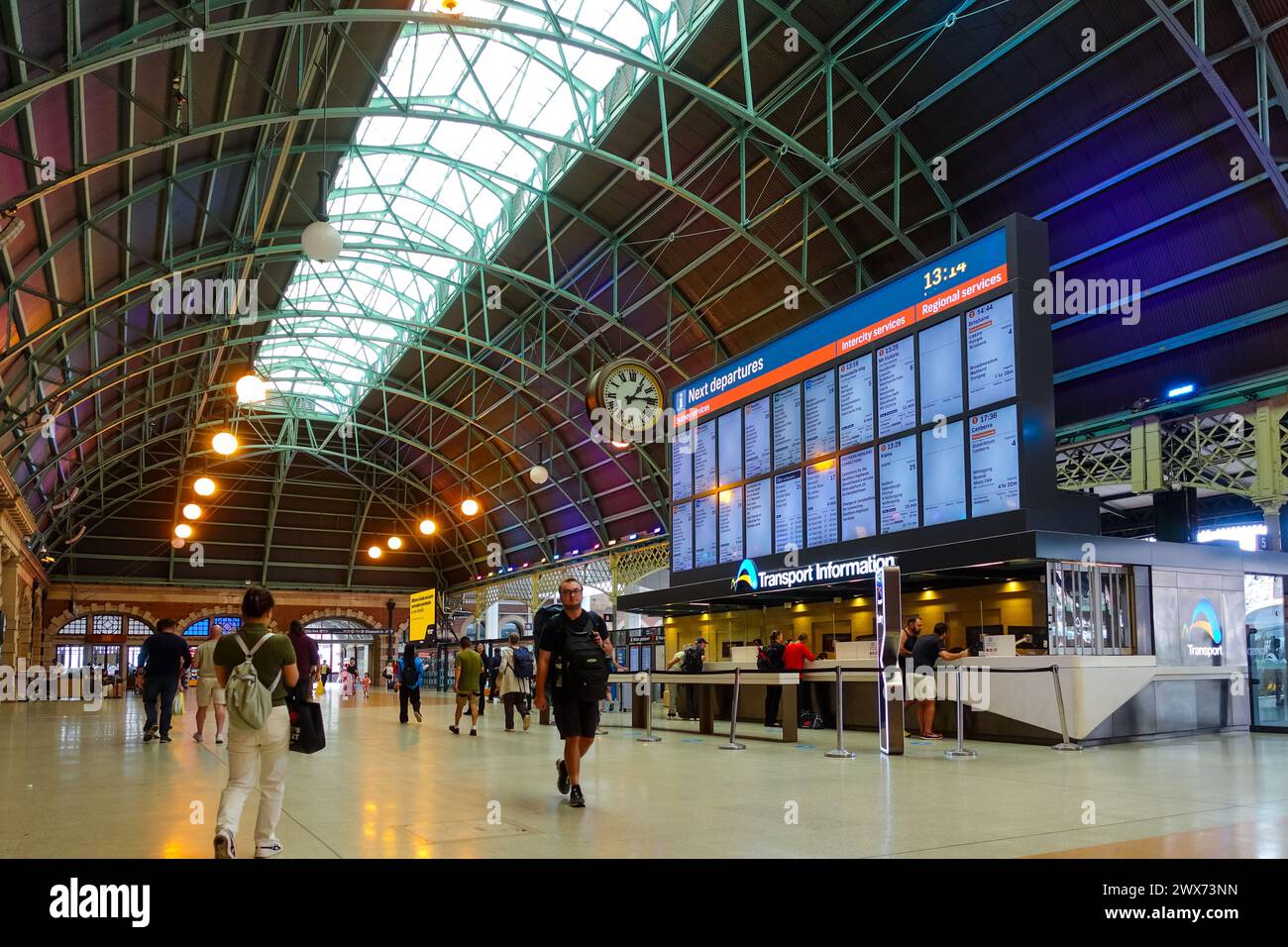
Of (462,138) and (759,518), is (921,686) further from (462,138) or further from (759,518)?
(462,138)

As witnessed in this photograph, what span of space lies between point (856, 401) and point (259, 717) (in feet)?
41.3

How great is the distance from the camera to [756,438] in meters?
18.9

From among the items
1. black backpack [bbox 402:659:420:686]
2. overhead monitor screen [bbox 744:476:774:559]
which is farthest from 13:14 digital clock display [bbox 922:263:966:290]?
black backpack [bbox 402:659:420:686]

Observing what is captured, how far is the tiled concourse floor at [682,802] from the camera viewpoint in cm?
561

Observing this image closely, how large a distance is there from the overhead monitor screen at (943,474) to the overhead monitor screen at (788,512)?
9.68ft

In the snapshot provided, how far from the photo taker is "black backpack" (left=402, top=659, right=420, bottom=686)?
18641mm

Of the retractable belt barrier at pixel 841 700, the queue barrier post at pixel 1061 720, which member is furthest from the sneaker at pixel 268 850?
the queue barrier post at pixel 1061 720

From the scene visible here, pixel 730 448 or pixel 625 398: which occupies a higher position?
pixel 625 398

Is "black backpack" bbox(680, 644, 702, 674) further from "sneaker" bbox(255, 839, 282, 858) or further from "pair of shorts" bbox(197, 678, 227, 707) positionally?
"sneaker" bbox(255, 839, 282, 858)

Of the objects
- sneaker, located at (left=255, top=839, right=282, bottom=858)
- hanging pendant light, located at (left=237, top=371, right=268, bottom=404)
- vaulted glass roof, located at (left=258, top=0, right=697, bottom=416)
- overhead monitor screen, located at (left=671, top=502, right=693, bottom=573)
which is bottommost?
sneaker, located at (left=255, top=839, right=282, bottom=858)

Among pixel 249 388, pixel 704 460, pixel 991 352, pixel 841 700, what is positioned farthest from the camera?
pixel 704 460

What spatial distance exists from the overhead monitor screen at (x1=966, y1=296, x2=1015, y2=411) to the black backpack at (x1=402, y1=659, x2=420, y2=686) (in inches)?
432

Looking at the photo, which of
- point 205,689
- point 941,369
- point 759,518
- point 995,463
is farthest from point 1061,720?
point 205,689

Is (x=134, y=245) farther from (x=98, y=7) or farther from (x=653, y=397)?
(x=653, y=397)
